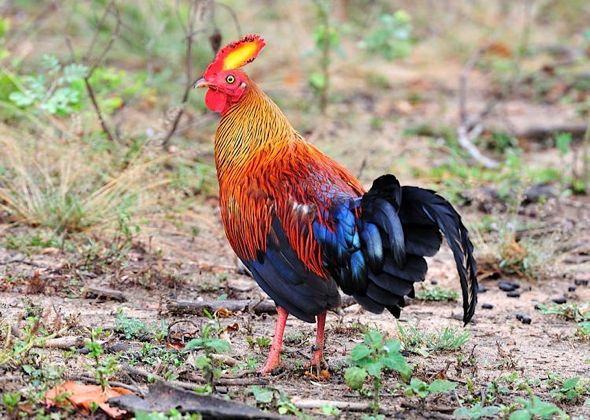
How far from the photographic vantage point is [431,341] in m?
5.13

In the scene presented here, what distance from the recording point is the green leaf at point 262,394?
13.4 ft

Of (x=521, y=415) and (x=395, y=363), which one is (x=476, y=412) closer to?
(x=521, y=415)

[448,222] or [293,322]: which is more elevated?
[448,222]

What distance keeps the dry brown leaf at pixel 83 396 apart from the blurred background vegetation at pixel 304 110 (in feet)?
7.27

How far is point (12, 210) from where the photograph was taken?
22.0 ft

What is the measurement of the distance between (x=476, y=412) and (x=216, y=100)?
2106mm

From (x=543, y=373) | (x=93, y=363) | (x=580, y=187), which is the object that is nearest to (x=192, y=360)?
(x=93, y=363)

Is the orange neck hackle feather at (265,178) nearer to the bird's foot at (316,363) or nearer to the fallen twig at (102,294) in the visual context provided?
the bird's foot at (316,363)

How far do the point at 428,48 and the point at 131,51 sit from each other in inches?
178

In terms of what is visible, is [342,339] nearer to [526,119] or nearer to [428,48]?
[526,119]

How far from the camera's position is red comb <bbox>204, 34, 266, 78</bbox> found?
4918 millimetres

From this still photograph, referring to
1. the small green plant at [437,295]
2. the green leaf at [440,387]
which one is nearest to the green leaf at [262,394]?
the green leaf at [440,387]

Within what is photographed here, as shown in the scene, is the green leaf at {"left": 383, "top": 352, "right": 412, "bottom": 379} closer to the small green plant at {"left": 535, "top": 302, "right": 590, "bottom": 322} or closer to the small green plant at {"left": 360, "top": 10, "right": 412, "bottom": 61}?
the small green plant at {"left": 535, "top": 302, "right": 590, "bottom": 322}

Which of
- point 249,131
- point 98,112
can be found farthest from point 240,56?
point 98,112
